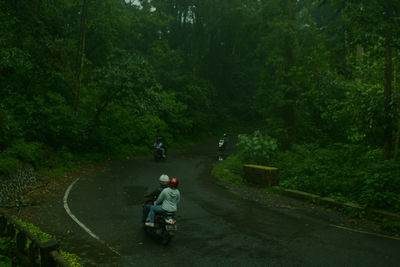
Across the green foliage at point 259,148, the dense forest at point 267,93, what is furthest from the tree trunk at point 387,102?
the green foliage at point 259,148

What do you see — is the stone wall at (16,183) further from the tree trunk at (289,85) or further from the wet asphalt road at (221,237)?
the tree trunk at (289,85)

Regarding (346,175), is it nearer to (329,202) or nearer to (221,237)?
(329,202)

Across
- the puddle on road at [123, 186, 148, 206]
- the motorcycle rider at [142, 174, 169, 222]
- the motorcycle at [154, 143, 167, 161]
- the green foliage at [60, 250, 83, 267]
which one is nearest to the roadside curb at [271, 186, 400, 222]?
the puddle on road at [123, 186, 148, 206]

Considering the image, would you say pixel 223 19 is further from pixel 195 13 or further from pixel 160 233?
pixel 160 233

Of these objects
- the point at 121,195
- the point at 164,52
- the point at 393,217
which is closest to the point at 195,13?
the point at 164,52

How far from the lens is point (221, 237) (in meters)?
7.62

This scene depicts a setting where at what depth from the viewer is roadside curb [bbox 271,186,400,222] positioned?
8.94 m

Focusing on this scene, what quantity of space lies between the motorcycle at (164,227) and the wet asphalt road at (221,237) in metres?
0.20

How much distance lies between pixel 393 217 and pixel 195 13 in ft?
133

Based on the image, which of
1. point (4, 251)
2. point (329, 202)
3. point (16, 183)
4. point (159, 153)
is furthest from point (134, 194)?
point (159, 153)

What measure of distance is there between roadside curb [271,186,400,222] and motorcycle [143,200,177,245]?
230 inches

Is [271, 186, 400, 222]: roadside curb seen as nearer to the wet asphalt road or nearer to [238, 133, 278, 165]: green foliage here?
the wet asphalt road

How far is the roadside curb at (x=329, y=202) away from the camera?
894 centimetres

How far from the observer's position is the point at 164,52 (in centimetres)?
3766
